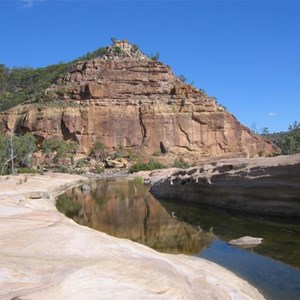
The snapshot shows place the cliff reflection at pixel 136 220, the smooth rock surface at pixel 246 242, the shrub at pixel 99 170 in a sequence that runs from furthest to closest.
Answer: the shrub at pixel 99 170 → the cliff reflection at pixel 136 220 → the smooth rock surface at pixel 246 242

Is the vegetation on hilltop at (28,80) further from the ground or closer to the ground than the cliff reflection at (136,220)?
further from the ground

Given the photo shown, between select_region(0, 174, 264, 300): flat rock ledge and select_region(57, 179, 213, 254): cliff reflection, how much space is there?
521cm

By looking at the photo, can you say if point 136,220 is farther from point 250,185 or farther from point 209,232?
point 250,185

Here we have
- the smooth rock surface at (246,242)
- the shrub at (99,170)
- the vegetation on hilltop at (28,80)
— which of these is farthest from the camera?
the vegetation on hilltop at (28,80)

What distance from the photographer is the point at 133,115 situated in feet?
357

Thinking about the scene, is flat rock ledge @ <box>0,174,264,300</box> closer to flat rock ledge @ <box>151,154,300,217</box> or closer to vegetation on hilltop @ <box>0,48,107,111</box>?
flat rock ledge @ <box>151,154,300,217</box>

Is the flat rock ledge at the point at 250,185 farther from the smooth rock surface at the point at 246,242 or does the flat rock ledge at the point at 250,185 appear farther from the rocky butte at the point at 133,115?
the rocky butte at the point at 133,115

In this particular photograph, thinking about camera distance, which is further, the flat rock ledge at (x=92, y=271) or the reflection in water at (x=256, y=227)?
the reflection in water at (x=256, y=227)

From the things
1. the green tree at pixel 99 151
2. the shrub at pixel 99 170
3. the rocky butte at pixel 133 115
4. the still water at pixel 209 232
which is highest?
the rocky butte at pixel 133 115

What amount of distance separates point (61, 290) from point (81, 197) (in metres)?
35.8

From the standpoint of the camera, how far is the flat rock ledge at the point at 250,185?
2612 cm

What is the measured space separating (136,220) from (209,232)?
20.5ft

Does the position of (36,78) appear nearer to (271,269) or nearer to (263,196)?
(263,196)

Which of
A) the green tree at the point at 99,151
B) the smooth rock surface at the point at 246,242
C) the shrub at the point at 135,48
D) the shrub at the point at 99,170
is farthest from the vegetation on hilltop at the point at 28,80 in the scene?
the smooth rock surface at the point at 246,242
